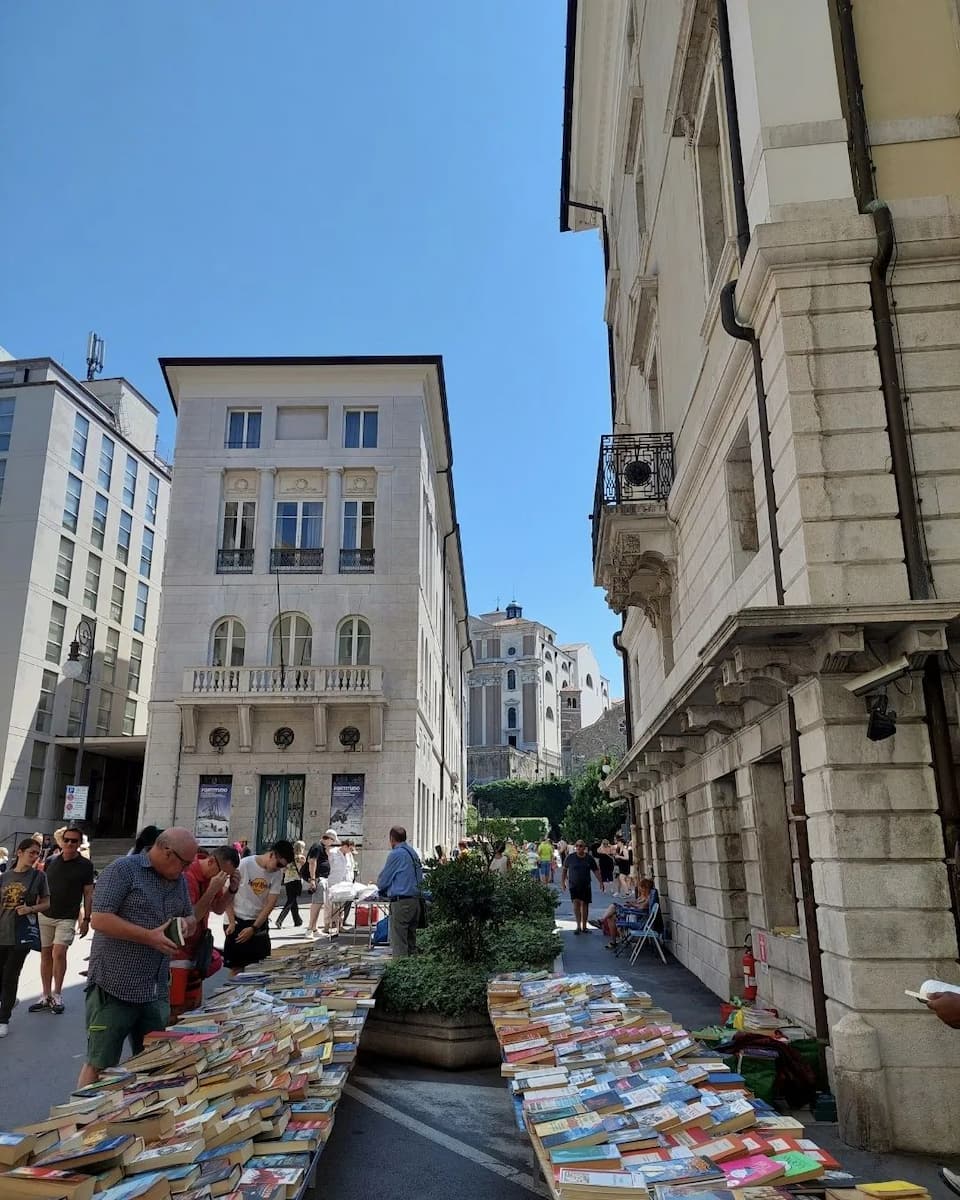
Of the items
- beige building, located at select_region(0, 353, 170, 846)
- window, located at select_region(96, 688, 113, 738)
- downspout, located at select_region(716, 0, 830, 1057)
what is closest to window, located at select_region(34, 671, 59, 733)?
beige building, located at select_region(0, 353, 170, 846)

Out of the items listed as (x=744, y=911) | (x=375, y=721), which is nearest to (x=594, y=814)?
(x=375, y=721)

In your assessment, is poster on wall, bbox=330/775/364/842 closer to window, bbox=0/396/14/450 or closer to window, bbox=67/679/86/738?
window, bbox=67/679/86/738

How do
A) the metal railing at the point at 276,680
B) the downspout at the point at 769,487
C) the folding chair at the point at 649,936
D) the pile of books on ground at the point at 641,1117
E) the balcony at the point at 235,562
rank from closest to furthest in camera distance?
1. the pile of books on ground at the point at 641,1117
2. the downspout at the point at 769,487
3. the folding chair at the point at 649,936
4. the metal railing at the point at 276,680
5. the balcony at the point at 235,562

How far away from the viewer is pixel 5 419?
40.8 metres

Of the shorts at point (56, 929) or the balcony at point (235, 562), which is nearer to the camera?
the shorts at point (56, 929)

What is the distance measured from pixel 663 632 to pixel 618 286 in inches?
399

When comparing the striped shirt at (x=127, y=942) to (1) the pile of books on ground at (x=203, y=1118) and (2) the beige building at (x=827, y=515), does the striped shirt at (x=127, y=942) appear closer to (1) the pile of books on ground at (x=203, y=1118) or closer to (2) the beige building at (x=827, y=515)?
(1) the pile of books on ground at (x=203, y=1118)

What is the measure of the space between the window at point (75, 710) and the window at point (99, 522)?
281 inches

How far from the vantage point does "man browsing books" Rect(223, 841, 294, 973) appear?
29.4 ft

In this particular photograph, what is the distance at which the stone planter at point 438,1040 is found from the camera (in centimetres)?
807

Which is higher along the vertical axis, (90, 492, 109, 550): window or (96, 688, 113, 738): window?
(90, 492, 109, 550): window

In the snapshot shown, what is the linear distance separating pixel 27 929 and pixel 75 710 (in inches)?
1347

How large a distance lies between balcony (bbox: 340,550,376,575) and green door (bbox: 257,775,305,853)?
6.98m

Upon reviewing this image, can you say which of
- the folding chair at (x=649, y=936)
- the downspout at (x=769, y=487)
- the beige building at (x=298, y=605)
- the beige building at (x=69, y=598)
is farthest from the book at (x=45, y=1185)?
the beige building at (x=69, y=598)
